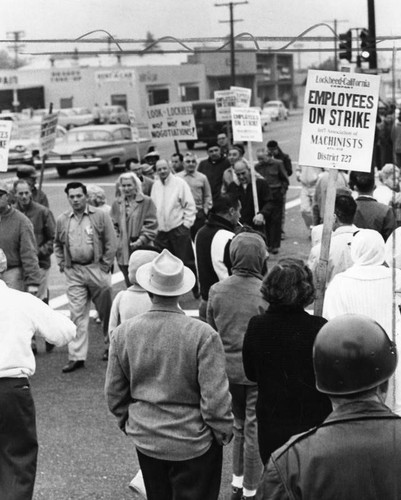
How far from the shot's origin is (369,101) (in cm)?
652

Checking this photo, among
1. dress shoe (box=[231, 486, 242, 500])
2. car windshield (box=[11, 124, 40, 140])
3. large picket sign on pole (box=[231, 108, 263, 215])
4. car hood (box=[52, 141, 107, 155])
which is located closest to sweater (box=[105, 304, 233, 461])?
dress shoe (box=[231, 486, 242, 500])

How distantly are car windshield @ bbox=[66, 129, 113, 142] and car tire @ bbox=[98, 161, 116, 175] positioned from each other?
1.05m

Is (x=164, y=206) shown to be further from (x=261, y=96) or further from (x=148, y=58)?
(x=261, y=96)

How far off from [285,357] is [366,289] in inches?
38.4

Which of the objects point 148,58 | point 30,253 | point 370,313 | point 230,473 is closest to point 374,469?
point 370,313

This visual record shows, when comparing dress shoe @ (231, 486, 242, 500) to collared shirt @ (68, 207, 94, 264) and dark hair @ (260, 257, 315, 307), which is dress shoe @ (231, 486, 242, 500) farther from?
collared shirt @ (68, 207, 94, 264)

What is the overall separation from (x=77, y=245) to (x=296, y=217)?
11.3m

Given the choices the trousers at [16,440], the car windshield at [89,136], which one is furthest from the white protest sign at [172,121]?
the car windshield at [89,136]

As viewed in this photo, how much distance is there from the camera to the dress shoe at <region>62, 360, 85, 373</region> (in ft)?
30.0

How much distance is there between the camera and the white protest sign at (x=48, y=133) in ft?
46.1

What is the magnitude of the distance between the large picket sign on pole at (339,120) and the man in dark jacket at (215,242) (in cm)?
162

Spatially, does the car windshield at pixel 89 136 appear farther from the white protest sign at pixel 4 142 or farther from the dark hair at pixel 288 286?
the dark hair at pixel 288 286

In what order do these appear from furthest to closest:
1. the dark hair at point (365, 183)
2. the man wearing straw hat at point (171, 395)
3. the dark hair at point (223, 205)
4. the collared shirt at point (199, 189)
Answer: the collared shirt at point (199, 189), the dark hair at point (365, 183), the dark hair at point (223, 205), the man wearing straw hat at point (171, 395)

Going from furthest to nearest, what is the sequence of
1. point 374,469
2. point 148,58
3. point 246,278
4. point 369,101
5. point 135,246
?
point 148,58
point 135,246
point 369,101
point 246,278
point 374,469
